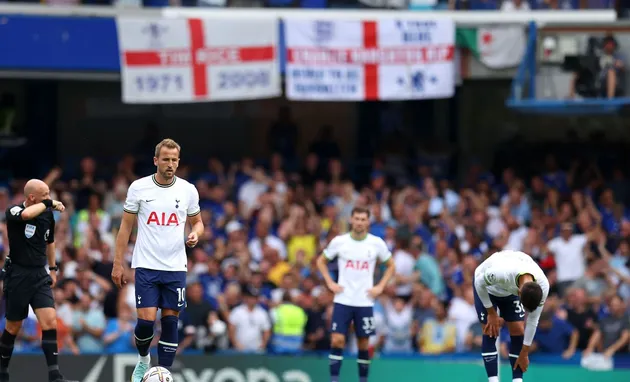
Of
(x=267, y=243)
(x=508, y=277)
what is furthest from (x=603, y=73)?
(x=508, y=277)

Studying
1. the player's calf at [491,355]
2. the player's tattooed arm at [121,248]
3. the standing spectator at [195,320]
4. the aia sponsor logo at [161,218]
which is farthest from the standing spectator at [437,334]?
the player's tattooed arm at [121,248]

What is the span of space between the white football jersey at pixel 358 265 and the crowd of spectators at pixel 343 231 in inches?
127

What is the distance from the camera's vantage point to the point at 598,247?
22.3 m

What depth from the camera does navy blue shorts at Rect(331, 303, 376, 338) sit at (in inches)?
661

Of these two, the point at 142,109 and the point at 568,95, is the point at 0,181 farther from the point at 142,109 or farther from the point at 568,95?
the point at 568,95

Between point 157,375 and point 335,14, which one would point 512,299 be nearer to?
point 157,375

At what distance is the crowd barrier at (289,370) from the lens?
1877 cm

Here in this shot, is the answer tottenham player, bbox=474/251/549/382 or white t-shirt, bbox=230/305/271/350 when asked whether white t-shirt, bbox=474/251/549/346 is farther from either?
white t-shirt, bbox=230/305/271/350

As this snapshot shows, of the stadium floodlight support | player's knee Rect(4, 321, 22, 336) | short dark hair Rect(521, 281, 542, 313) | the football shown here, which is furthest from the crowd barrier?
the stadium floodlight support

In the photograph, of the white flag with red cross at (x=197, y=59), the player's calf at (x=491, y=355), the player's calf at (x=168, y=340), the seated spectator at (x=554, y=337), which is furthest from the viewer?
the white flag with red cross at (x=197, y=59)

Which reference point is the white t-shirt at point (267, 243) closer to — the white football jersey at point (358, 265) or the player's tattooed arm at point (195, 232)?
the white football jersey at point (358, 265)

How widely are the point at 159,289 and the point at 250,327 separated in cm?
660

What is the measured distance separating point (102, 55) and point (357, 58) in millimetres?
4500

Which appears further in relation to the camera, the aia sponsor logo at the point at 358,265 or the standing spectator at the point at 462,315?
the standing spectator at the point at 462,315
